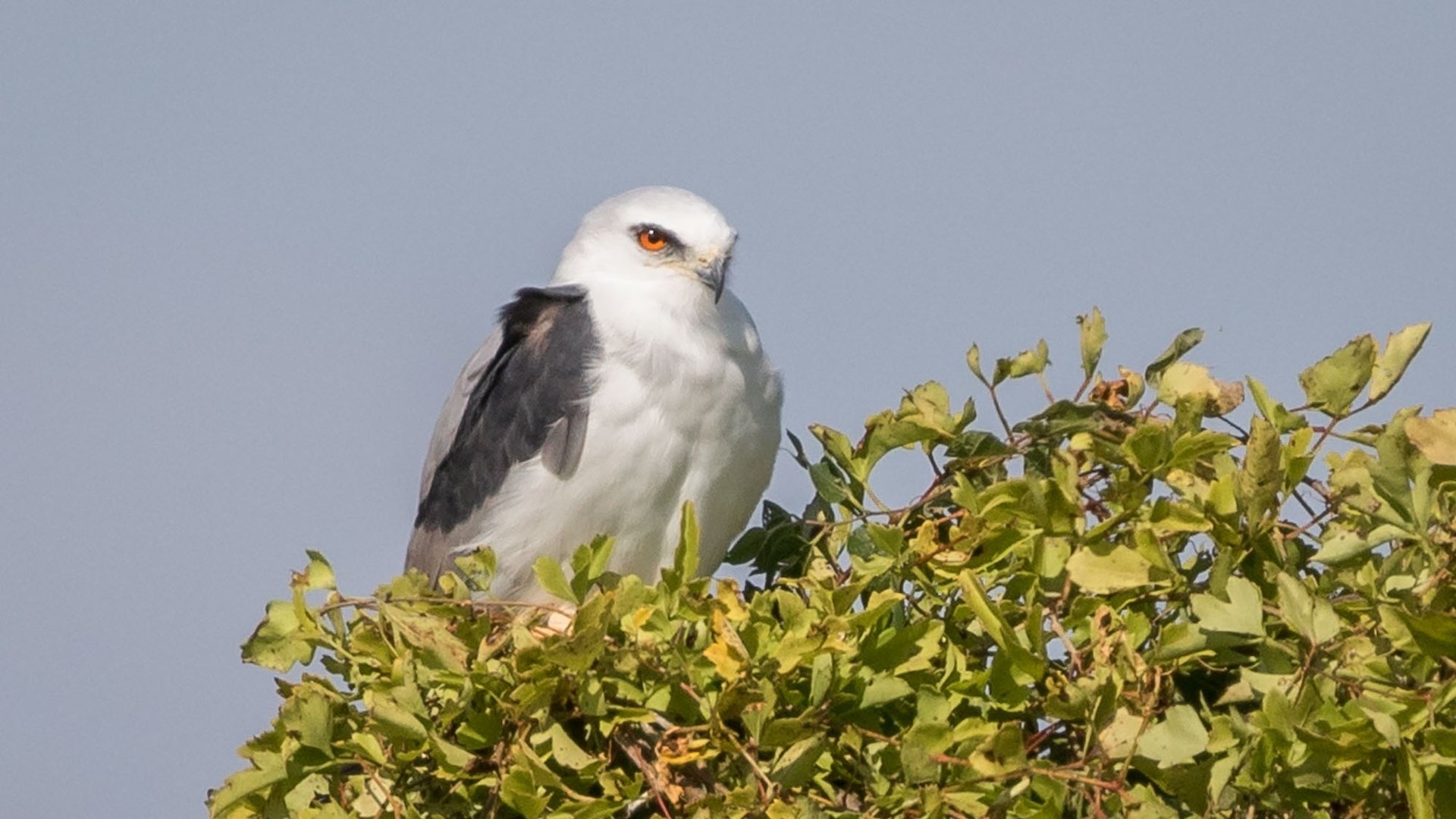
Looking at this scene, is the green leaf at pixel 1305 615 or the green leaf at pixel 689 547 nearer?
the green leaf at pixel 1305 615

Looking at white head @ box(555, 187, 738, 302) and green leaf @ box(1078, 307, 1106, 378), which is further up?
white head @ box(555, 187, 738, 302)

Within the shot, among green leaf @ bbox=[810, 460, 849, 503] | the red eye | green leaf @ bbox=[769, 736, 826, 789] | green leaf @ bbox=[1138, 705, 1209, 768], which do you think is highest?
the red eye

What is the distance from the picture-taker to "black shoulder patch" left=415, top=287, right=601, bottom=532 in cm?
536

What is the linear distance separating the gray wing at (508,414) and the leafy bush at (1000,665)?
163cm

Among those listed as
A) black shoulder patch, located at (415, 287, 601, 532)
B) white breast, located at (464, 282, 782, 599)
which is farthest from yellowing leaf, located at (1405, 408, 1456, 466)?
black shoulder patch, located at (415, 287, 601, 532)

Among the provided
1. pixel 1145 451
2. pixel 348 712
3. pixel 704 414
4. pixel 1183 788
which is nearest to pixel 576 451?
pixel 704 414

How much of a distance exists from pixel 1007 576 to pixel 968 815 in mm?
584

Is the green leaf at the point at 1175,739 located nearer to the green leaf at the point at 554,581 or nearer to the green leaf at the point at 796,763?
the green leaf at the point at 796,763

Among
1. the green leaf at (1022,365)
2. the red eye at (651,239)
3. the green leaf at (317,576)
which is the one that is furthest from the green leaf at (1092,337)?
the red eye at (651,239)

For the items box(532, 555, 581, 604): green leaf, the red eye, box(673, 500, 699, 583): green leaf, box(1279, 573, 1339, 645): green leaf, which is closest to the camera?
box(1279, 573, 1339, 645): green leaf

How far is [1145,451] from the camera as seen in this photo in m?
3.42

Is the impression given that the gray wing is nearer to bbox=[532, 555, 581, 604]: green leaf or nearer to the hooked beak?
the hooked beak

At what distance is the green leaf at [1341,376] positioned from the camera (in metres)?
3.42

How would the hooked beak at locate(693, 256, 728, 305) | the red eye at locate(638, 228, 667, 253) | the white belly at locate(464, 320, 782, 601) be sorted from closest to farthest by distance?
1. the white belly at locate(464, 320, 782, 601)
2. the hooked beak at locate(693, 256, 728, 305)
3. the red eye at locate(638, 228, 667, 253)
